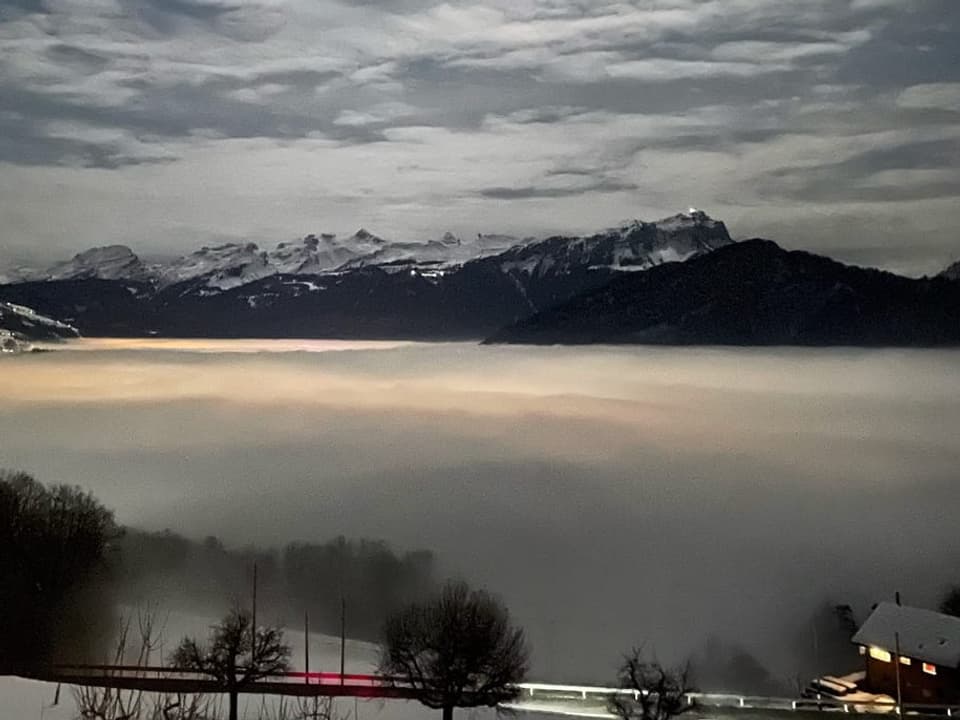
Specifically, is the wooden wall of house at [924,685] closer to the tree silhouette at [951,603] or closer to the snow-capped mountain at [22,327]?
the tree silhouette at [951,603]

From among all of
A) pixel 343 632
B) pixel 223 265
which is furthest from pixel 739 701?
pixel 223 265

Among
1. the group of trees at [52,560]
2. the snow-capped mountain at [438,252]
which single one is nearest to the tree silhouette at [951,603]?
the snow-capped mountain at [438,252]

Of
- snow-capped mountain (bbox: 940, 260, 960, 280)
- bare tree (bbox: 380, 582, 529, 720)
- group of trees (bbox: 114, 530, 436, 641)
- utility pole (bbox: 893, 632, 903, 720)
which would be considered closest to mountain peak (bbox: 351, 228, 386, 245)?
group of trees (bbox: 114, 530, 436, 641)

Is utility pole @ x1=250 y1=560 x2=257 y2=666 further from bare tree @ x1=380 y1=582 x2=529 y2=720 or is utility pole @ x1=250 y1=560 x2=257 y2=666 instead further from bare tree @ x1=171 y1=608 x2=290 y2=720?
bare tree @ x1=380 y1=582 x2=529 y2=720

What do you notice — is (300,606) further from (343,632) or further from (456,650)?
(456,650)

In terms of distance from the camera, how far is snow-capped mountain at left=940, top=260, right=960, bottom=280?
24.1ft

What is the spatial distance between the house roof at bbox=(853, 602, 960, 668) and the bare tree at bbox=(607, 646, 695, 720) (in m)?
1.27

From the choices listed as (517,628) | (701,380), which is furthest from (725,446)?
(517,628)

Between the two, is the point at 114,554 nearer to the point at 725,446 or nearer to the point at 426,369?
the point at 426,369

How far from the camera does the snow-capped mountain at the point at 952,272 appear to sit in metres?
7.35

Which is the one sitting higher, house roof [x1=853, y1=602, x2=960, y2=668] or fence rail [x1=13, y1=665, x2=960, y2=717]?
house roof [x1=853, y1=602, x2=960, y2=668]

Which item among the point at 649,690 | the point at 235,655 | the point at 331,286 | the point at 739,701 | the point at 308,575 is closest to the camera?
the point at 649,690

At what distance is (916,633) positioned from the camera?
21.6 ft

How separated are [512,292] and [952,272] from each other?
133 inches
